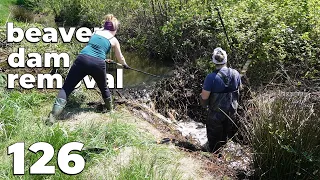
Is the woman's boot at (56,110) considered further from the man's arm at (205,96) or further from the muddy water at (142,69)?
the muddy water at (142,69)

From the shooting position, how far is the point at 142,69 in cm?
1176

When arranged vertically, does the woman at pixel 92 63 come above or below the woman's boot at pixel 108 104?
above

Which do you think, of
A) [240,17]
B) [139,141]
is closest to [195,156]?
[139,141]

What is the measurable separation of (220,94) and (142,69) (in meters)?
5.94

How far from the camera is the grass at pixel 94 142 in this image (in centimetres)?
431

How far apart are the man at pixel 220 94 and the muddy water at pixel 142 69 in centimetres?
373

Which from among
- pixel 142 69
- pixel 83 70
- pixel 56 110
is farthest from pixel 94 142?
pixel 142 69

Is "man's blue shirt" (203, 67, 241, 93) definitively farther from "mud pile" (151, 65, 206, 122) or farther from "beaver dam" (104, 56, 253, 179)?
"mud pile" (151, 65, 206, 122)

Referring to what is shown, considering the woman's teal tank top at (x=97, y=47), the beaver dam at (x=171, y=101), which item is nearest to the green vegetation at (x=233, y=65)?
the beaver dam at (x=171, y=101)

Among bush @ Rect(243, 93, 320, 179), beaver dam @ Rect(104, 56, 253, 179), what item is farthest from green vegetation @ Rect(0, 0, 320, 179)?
beaver dam @ Rect(104, 56, 253, 179)

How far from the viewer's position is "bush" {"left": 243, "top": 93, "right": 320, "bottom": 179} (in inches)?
177

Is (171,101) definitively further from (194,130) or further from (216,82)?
(216,82)

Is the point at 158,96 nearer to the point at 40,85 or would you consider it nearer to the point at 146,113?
the point at 146,113

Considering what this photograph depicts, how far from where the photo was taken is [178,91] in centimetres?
906
